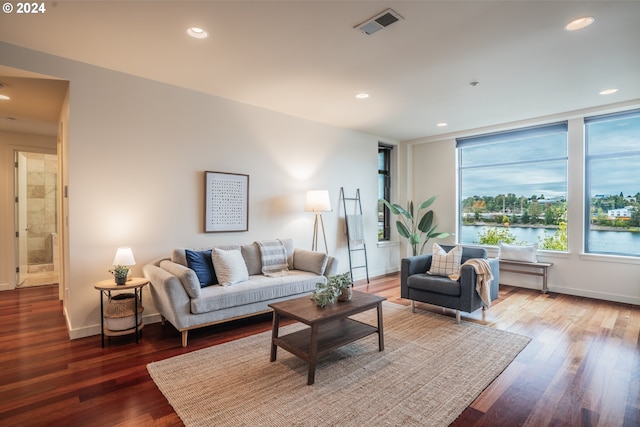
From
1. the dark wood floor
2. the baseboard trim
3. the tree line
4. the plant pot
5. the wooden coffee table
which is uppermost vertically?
the tree line

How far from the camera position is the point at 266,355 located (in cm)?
291

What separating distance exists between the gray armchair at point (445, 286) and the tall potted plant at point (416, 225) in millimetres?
1848

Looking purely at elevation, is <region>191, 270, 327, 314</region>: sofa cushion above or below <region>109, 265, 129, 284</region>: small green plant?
below

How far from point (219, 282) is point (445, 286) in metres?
2.58

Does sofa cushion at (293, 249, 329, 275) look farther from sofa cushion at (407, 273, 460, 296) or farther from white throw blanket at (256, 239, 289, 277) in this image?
sofa cushion at (407, 273, 460, 296)

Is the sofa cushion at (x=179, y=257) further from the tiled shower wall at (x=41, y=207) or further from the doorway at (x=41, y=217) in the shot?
the tiled shower wall at (x=41, y=207)

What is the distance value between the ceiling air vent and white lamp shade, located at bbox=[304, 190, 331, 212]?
8.47ft

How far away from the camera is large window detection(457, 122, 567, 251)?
5.23 metres

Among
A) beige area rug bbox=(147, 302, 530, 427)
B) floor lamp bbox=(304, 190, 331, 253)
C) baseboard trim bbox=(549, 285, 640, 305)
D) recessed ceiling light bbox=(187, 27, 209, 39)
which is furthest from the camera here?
floor lamp bbox=(304, 190, 331, 253)

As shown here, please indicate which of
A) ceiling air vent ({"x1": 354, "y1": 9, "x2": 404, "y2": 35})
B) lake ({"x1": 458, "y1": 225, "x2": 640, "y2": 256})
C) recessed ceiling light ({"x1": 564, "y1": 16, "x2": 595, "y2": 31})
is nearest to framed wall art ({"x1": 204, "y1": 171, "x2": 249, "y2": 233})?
ceiling air vent ({"x1": 354, "y1": 9, "x2": 404, "y2": 35})

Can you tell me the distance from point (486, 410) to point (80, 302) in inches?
149

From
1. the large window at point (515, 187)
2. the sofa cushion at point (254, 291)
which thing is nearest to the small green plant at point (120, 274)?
the sofa cushion at point (254, 291)

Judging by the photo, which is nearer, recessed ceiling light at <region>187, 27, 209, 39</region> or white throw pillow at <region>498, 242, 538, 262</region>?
recessed ceiling light at <region>187, 27, 209, 39</region>

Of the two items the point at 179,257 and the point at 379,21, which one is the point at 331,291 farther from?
the point at 379,21
